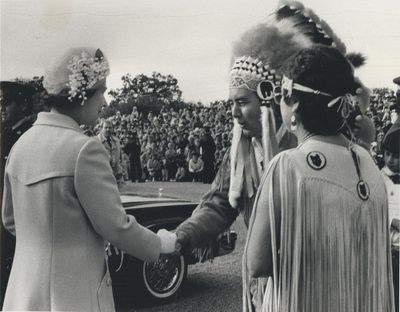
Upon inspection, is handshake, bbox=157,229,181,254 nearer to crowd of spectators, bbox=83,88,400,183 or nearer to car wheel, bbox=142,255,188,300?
crowd of spectators, bbox=83,88,400,183

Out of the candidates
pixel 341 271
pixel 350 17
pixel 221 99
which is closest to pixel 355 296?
pixel 341 271

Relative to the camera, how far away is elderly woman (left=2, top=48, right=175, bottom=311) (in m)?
2.12

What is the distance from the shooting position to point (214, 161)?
117 inches

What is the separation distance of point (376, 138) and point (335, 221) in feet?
3.77

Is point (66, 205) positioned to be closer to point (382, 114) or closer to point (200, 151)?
point (200, 151)

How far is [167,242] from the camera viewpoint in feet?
8.32

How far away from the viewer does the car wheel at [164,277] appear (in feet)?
12.0

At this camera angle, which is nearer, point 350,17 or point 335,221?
point 335,221

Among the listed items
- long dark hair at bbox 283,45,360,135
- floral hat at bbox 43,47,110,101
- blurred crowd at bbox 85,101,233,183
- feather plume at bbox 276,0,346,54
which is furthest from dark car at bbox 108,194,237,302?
long dark hair at bbox 283,45,360,135

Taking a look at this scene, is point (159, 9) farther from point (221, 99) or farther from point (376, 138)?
point (376, 138)

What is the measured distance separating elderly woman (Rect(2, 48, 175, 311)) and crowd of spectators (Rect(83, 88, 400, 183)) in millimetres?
683

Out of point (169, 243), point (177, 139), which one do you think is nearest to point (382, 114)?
point (177, 139)

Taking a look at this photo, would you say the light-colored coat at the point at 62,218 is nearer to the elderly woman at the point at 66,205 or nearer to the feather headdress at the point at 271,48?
→ the elderly woman at the point at 66,205

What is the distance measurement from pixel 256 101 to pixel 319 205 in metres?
0.76
